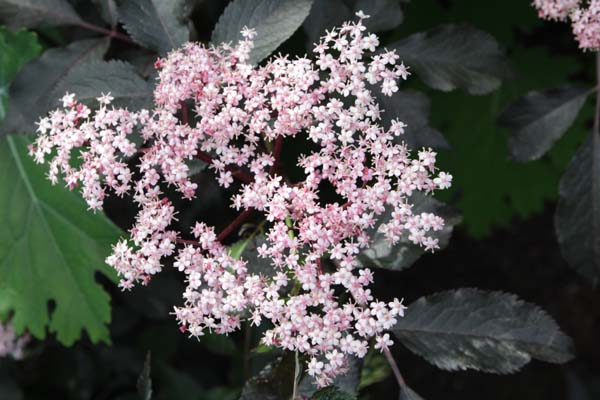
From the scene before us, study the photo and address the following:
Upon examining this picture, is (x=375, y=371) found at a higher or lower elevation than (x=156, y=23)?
lower

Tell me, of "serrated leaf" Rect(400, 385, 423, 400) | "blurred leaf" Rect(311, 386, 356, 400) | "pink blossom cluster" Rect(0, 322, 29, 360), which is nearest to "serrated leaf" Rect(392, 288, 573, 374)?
"serrated leaf" Rect(400, 385, 423, 400)

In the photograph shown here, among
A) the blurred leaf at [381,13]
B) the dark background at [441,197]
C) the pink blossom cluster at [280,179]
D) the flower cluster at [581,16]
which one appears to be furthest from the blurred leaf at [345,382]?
the flower cluster at [581,16]

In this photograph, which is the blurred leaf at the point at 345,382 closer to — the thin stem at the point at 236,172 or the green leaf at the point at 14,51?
the thin stem at the point at 236,172

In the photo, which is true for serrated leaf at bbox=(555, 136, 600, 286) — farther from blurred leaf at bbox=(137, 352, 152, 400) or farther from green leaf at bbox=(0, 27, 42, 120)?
green leaf at bbox=(0, 27, 42, 120)

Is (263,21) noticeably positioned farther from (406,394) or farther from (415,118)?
(406,394)

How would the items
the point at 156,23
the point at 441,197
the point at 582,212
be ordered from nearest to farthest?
the point at 156,23 → the point at 582,212 → the point at 441,197

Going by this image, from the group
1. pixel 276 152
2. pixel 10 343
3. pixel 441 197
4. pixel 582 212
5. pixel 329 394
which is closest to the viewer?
pixel 329 394

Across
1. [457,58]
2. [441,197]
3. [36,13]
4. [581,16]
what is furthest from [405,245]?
[36,13]

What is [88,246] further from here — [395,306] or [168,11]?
[395,306]
